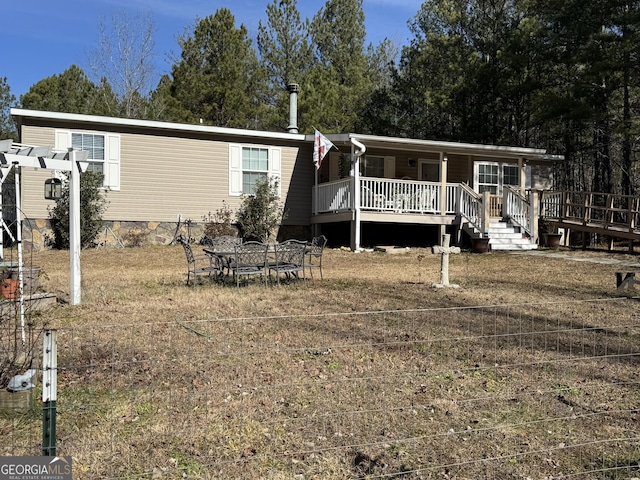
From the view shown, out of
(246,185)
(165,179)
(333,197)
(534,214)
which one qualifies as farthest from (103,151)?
(534,214)

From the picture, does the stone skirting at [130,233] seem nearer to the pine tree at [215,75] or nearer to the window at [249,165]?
the window at [249,165]

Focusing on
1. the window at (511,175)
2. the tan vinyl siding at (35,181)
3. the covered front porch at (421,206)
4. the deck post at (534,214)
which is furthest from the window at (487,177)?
the tan vinyl siding at (35,181)

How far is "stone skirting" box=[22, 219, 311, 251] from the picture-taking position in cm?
1369

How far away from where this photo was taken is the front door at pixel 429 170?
60.3 feet

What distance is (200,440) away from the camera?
314 centimetres

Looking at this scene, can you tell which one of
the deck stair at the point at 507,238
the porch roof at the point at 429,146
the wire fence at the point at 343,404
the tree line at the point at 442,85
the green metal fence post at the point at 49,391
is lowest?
the wire fence at the point at 343,404

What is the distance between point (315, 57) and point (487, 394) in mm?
29733

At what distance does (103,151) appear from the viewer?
46.7 ft

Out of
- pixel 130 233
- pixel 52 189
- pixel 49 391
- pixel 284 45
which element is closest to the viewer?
pixel 49 391

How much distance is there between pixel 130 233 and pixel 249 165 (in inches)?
153

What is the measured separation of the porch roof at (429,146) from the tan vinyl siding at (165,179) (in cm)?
238

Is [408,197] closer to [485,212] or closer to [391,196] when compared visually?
[391,196]

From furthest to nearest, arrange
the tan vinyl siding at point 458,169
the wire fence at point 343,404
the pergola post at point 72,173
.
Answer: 1. the tan vinyl siding at point 458,169
2. the pergola post at point 72,173
3. the wire fence at point 343,404

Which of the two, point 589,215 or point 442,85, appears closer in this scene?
point 589,215
